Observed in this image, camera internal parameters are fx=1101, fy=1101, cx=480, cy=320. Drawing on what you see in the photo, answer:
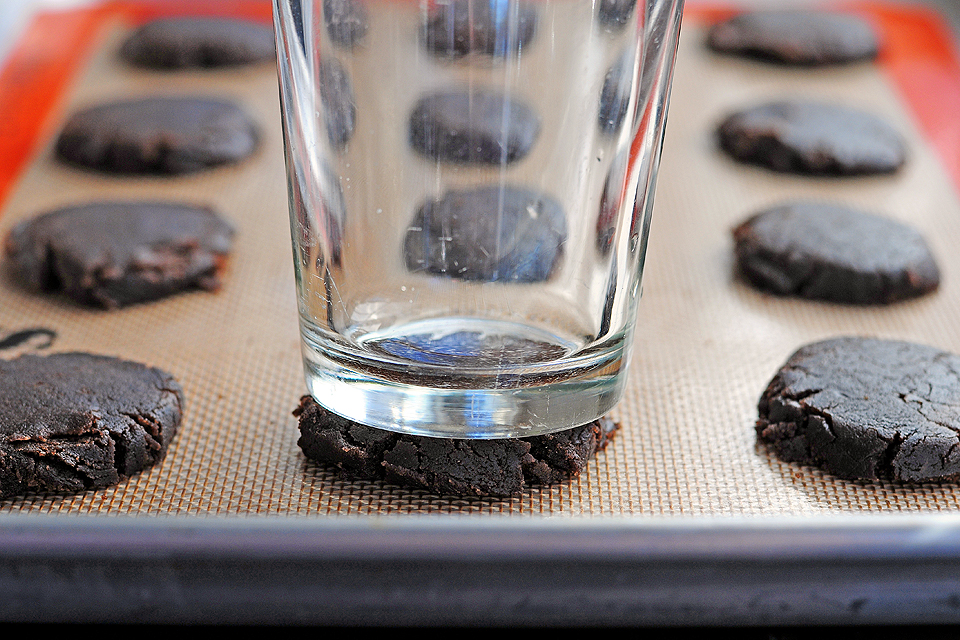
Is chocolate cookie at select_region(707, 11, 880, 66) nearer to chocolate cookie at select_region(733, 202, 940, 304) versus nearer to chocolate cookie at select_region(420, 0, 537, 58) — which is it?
chocolate cookie at select_region(733, 202, 940, 304)

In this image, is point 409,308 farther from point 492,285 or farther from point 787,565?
point 787,565

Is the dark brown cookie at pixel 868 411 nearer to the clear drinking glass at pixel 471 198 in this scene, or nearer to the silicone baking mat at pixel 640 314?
the silicone baking mat at pixel 640 314

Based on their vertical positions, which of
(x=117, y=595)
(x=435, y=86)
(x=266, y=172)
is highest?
(x=435, y=86)

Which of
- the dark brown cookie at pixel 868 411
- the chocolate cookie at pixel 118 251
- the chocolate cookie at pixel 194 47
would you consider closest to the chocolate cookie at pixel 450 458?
the dark brown cookie at pixel 868 411

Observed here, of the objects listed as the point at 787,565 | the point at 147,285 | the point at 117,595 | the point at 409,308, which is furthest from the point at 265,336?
the point at 787,565

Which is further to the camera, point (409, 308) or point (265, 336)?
point (265, 336)

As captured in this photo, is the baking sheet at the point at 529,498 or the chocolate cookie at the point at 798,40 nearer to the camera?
the baking sheet at the point at 529,498
